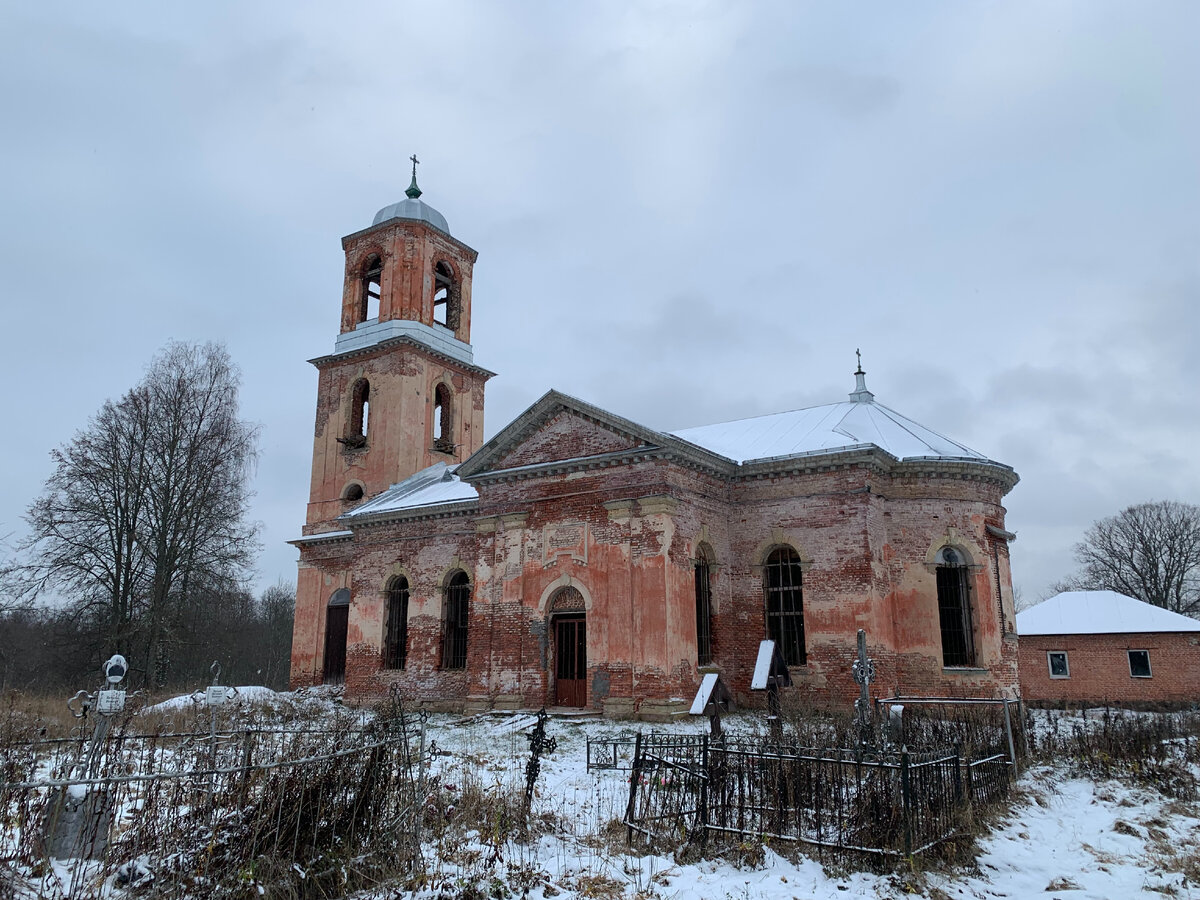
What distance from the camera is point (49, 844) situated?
7.18 metres

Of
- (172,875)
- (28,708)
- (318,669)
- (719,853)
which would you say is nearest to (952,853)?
(719,853)

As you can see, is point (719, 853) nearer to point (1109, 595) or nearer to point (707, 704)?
point (707, 704)

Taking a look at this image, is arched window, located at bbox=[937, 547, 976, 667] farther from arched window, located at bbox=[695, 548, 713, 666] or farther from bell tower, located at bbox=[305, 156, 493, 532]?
bell tower, located at bbox=[305, 156, 493, 532]

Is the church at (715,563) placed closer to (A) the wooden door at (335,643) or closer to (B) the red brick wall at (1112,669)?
(A) the wooden door at (335,643)


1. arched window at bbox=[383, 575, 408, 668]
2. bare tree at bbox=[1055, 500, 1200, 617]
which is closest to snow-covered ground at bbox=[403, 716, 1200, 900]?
arched window at bbox=[383, 575, 408, 668]

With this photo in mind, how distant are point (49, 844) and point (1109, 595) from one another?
34018 mm

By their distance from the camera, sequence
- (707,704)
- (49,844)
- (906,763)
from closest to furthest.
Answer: (49,844), (906,763), (707,704)

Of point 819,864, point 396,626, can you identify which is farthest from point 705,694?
point 396,626

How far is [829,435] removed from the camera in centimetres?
2112

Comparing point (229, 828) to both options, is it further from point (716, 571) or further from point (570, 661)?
point (716, 571)

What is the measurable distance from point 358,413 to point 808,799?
24.8 m

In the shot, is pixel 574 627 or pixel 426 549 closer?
pixel 574 627

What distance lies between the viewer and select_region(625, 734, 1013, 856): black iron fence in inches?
335

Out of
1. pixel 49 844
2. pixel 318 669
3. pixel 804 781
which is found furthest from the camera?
pixel 318 669
